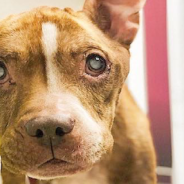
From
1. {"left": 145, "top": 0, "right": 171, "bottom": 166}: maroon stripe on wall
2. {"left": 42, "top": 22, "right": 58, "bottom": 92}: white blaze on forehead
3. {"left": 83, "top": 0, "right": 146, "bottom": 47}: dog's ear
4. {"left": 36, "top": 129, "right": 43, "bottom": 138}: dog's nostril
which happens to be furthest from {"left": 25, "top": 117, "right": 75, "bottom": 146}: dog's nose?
{"left": 145, "top": 0, "right": 171, "bottom": 166}: maroon stripe on wall

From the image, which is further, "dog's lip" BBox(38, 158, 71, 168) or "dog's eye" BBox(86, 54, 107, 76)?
"dog's eye" BBox(86, 54, 107, 76)

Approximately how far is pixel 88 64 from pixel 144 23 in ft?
1.58

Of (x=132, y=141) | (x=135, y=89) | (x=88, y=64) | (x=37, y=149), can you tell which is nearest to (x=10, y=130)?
(x=37, y=149)

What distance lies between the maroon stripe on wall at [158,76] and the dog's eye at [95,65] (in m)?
0.41

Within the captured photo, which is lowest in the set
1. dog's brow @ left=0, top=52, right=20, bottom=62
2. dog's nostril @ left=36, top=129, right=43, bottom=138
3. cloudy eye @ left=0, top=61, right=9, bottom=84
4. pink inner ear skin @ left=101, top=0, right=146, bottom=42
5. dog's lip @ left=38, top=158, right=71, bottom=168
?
dog's lip @ left=38, top=158, right=71, bottom=168

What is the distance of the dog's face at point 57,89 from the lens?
100 cm

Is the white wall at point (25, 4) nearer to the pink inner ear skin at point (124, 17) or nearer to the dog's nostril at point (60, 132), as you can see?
the pink inner ear skin at point (124, 17)

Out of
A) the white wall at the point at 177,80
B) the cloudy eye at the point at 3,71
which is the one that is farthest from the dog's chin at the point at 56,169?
the white wall at the point at 177,80

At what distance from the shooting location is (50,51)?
3.63 feet

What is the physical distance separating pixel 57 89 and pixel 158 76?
22.0 inches

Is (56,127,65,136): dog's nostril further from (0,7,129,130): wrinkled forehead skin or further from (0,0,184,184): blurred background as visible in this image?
(0,0,184,184): blurred background

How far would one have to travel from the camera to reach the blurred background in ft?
4.27

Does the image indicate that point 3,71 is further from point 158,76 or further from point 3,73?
point 158,76

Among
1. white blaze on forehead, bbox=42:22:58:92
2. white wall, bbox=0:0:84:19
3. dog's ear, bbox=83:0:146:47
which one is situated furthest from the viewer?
white wall, bbox=0:0:84:19
